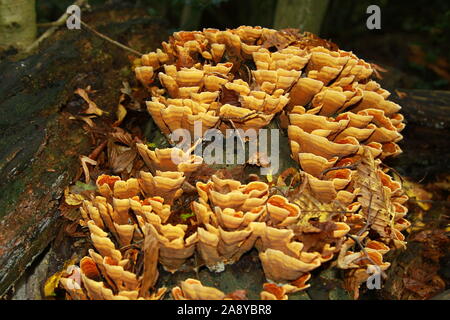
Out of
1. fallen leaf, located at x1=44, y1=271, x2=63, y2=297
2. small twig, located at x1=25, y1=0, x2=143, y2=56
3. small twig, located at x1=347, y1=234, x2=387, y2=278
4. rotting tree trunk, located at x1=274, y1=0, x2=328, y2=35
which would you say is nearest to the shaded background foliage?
rotting tree trunk, located at x1=274, y1=0, x2=328, y2=35

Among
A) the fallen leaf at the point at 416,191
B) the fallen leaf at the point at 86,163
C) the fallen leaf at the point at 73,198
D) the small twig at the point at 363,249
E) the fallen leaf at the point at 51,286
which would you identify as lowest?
the fallen leaf at the point at 416,191

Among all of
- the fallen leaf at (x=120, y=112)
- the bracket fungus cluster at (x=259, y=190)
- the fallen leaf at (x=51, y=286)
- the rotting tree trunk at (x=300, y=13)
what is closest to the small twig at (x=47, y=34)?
the fallen leaf at (x=120, y=112)

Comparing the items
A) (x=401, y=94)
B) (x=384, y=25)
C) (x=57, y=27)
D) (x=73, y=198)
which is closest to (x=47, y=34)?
(x=57, y=27)

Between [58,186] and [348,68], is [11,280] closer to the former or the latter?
[58,186]

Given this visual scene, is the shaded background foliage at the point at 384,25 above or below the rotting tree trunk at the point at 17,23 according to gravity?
below

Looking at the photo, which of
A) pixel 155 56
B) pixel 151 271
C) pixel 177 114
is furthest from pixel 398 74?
pixel 151 271

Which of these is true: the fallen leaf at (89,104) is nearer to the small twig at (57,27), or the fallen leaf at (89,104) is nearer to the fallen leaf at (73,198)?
the small twig at (57,27)

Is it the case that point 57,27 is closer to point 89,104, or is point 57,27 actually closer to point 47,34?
point 47,34
